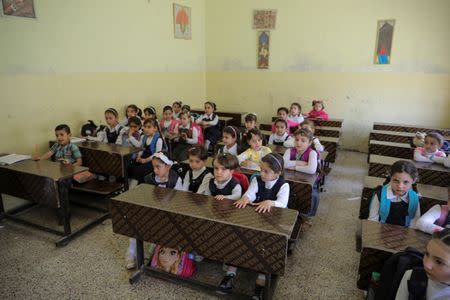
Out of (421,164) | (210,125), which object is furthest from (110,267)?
(210,125)

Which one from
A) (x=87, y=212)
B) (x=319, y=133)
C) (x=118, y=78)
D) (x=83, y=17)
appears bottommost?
(x=87, y=212)

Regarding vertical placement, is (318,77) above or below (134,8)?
below

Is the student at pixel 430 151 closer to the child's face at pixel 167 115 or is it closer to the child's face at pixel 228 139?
the child's face at pixel 228 139

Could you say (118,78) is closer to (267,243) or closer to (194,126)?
(194,126)

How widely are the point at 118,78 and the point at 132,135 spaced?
1466 mm

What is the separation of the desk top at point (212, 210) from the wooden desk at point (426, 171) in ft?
5.38

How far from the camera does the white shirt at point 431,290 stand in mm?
1296

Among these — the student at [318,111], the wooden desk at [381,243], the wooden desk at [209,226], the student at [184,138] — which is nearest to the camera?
the wooden desk at [381,243]

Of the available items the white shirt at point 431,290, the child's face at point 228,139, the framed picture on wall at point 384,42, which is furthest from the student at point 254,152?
the framed picture on wall at point 384,42

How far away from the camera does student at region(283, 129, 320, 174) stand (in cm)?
293

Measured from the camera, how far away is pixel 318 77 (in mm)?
6590

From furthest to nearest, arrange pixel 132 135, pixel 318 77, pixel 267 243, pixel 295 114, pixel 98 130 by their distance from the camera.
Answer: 1. pixel 318 77
2. pixel 295 114
3. pixel 98 130
4. pixel 132 135
5. pixel 267 243

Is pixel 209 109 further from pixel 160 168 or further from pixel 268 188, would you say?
pixel 268 188

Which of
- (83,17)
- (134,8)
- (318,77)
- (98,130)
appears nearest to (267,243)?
(98,130)
